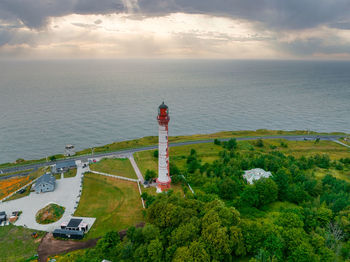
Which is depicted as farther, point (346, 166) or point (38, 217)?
point (346, 166)

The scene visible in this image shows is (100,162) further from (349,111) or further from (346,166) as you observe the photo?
(349,111)

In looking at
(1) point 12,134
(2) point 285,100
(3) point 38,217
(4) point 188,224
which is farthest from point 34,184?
(2) point 285,100

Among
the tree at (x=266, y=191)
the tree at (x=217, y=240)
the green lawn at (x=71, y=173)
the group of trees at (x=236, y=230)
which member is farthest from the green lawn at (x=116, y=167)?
the tree at (x=217, y=240)

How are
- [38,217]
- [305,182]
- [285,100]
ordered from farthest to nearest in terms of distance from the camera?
[285,100], [305,182], [38,217]

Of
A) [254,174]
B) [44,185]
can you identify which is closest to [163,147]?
[254,174]

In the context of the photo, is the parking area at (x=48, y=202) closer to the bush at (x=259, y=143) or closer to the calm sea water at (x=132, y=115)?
the calm sea water at (x=132, y=115)

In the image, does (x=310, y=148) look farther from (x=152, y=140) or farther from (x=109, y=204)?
(x=109, y=204)
